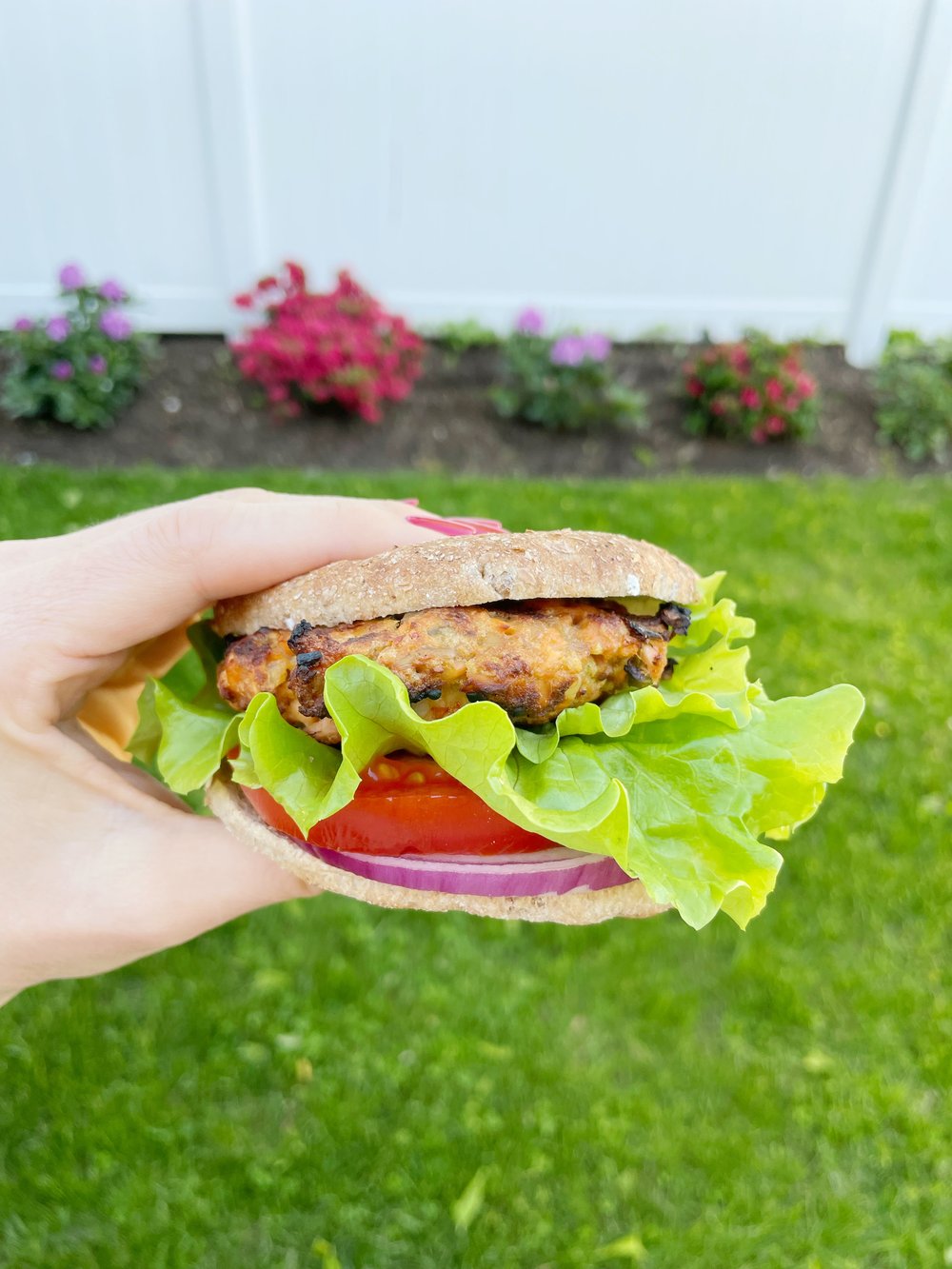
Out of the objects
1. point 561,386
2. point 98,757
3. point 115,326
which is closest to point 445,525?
point 98,757

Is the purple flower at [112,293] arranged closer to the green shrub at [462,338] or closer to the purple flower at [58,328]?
the purple flower at [58,328]

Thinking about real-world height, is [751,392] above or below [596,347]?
below

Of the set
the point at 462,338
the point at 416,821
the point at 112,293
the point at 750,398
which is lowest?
the point at 750,398

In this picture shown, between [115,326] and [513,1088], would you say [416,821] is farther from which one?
[115,326]

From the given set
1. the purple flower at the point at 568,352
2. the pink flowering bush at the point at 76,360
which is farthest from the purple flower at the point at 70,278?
the purple flower at the point at 568,352

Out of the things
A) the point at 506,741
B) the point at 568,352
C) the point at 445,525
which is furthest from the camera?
the point at 568,352
